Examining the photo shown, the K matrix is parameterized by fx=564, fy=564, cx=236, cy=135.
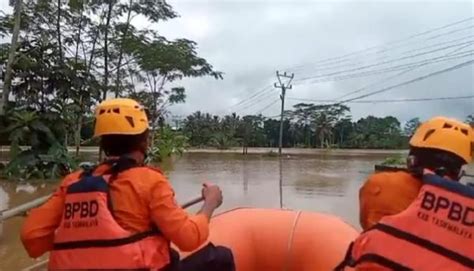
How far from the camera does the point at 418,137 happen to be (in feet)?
6.04

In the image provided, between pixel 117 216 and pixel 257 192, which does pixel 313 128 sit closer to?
pixel 257 192

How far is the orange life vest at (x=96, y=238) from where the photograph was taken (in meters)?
1.72

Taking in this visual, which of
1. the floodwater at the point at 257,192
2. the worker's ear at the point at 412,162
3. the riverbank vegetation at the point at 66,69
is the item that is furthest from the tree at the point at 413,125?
the riverbank vegetation at the point at 66,69

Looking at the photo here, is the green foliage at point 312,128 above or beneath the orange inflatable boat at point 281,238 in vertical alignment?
above

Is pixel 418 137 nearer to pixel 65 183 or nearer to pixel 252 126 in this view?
pixel 65 183

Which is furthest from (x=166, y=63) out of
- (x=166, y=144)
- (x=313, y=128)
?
(x=313, y=128)

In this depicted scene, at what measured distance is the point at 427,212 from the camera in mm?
1679

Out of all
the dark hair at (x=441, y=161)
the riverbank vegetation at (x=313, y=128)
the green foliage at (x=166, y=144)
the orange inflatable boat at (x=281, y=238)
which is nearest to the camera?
the dark hair at (x=441, y=161)

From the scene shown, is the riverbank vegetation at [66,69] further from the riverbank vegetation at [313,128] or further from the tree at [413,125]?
the riverbank vegetation at [313,128]

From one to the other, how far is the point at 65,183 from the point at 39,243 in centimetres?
21

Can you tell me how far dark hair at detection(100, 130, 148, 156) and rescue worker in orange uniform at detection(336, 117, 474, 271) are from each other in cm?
79

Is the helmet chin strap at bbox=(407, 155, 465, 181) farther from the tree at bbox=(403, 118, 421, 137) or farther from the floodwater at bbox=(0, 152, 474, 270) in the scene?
the floodwater at bbox=(0, 152, 474, 270)

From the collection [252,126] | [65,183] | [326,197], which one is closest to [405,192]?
[65,183]

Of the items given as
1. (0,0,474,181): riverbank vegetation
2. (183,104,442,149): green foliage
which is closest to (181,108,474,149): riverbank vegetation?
(183,104,442,149): green foliage
